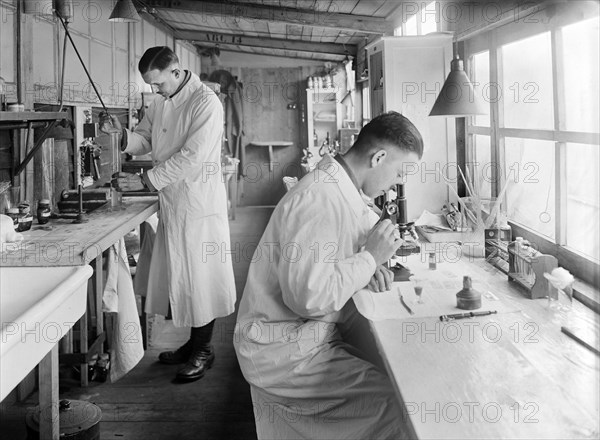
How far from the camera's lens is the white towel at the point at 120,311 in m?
3.56

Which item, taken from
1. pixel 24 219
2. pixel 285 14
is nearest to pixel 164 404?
pixel 24 219

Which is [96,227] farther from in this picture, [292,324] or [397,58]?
[397,58]

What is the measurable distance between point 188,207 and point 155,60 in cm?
92

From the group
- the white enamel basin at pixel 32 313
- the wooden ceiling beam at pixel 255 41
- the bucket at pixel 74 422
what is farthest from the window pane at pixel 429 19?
the wooden ceiling beam at pixel 255 41

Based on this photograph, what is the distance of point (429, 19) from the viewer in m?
4.81

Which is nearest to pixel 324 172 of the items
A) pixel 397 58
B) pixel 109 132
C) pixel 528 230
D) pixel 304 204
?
pixel 304 204

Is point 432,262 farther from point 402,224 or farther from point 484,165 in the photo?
point 484,165

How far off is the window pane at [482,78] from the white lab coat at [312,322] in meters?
1.84

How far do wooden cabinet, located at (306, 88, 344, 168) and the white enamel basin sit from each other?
8587 mm

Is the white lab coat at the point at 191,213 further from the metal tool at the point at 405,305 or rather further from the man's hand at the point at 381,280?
the metal tool at the point at 405,305

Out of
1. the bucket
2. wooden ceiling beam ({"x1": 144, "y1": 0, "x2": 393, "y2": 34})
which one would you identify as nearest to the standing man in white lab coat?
the bucket

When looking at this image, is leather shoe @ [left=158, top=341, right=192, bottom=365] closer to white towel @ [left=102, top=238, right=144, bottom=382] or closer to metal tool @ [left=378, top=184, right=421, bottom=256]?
white towel @ [left=102, top=238, right=144, bottom=382]

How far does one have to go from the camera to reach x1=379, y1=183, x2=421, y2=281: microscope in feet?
8.66

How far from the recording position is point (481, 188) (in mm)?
3824
